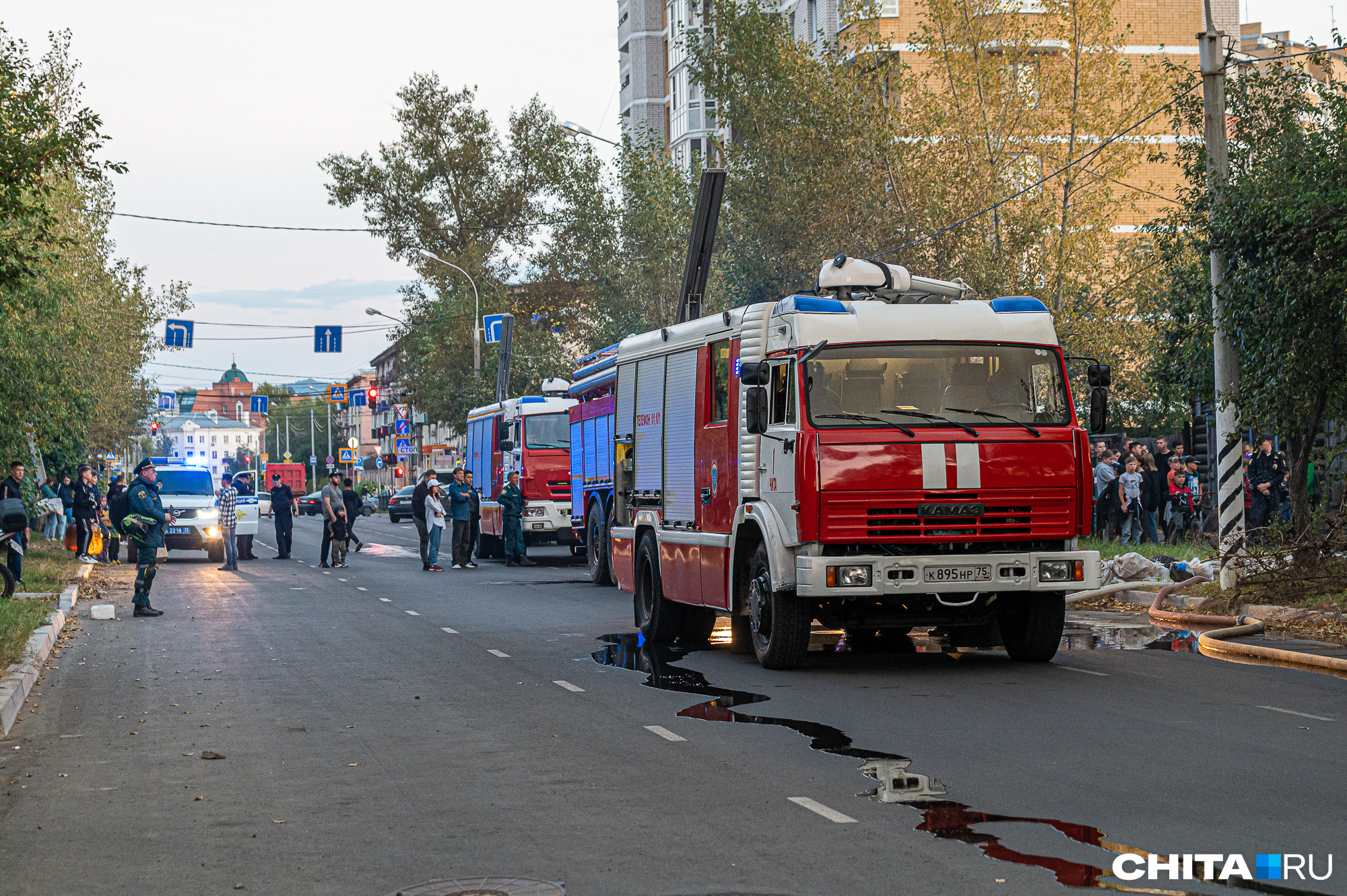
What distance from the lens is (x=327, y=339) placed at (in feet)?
162

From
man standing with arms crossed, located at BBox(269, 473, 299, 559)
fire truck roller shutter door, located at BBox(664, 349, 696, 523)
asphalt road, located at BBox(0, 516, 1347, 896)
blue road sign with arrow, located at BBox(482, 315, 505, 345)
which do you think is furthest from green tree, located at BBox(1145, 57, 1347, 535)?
blue road sign with arrow, located at BBox(482, 315, 505, 345)

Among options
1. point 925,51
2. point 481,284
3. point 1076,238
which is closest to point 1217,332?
point 1076,238

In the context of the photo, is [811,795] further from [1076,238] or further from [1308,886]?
[1076,238]

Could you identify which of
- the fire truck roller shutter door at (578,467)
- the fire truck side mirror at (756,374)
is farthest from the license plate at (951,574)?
the fire truck roller shutter door at (578,467)

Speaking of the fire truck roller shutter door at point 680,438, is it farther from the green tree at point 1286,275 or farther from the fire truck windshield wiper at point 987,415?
the green tree at point 1286,275

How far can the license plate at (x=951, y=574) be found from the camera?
11.3 metres

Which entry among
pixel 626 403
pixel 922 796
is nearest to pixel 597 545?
pixel 626 403

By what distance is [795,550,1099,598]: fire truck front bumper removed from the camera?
11133 mm

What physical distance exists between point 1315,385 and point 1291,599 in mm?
2404

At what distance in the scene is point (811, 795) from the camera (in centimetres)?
714

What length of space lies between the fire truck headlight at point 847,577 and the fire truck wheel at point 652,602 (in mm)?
3666

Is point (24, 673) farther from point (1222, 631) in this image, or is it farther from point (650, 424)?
point (1222, 631)

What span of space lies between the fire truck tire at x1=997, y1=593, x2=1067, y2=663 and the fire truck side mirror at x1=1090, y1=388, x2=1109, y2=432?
1395 millimetres

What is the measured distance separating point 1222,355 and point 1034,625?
6.46 metres
